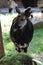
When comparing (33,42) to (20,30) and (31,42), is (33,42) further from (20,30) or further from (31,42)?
(20,30)

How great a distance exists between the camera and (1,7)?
19.3ft

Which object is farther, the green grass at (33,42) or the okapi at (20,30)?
the green grass at (33,42)

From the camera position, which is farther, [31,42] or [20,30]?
[31,42]

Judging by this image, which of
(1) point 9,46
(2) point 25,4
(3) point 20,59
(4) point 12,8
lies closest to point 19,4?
(2) point 25,4

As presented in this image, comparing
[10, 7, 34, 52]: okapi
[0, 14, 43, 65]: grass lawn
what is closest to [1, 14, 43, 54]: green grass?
[0, 14, 43, 65]: grass lawn

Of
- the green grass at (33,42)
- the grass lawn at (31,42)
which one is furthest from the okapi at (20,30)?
the green grass at (33,42)

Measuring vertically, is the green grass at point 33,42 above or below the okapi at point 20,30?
below

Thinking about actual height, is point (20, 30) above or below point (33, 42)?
above

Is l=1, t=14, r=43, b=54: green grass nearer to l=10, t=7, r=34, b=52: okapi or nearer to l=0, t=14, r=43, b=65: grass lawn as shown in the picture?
l=0, t=14, r=43, b=65: grass lawn

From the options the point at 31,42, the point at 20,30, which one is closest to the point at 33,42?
the point at 31,42

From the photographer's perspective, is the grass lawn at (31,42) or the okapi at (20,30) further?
the grass lawn at (31,42)

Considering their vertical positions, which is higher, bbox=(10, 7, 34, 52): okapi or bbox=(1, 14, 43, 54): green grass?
bbox=(10, 7, 34, 52): okapi

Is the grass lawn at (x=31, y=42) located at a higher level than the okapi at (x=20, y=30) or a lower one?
lower

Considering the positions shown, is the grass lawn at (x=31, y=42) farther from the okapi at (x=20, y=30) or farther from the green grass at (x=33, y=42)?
the okapi at (x=20, y=30)
